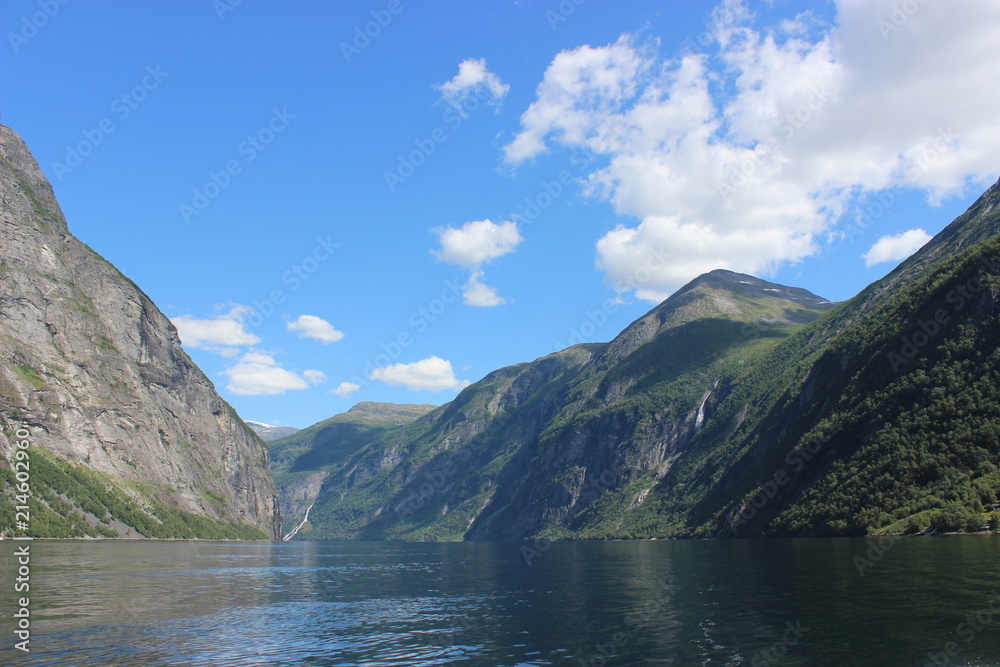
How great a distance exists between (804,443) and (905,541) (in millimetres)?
94161

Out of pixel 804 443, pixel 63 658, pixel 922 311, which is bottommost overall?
pixel 63 658

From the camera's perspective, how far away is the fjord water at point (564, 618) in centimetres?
3569

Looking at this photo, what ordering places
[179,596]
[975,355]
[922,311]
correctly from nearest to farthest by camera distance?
[179,596], [975,355], [922,311]

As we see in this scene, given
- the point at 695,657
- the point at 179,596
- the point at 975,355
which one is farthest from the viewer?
the point at 975,355

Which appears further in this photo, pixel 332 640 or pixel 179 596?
pixel 179 596

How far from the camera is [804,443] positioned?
187 m

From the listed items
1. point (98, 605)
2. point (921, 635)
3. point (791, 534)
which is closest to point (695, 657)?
point (921, 635)

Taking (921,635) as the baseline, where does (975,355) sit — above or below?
above

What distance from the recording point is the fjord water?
35.7 metres

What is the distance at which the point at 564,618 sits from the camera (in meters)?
50.8

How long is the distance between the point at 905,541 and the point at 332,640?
304 feet

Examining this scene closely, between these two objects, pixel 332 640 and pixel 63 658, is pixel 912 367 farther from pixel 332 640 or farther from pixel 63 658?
pixel 63 658

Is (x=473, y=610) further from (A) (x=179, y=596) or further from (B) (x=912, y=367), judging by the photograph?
(B) (x=912, y=367)

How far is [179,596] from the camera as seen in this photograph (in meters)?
67.9
